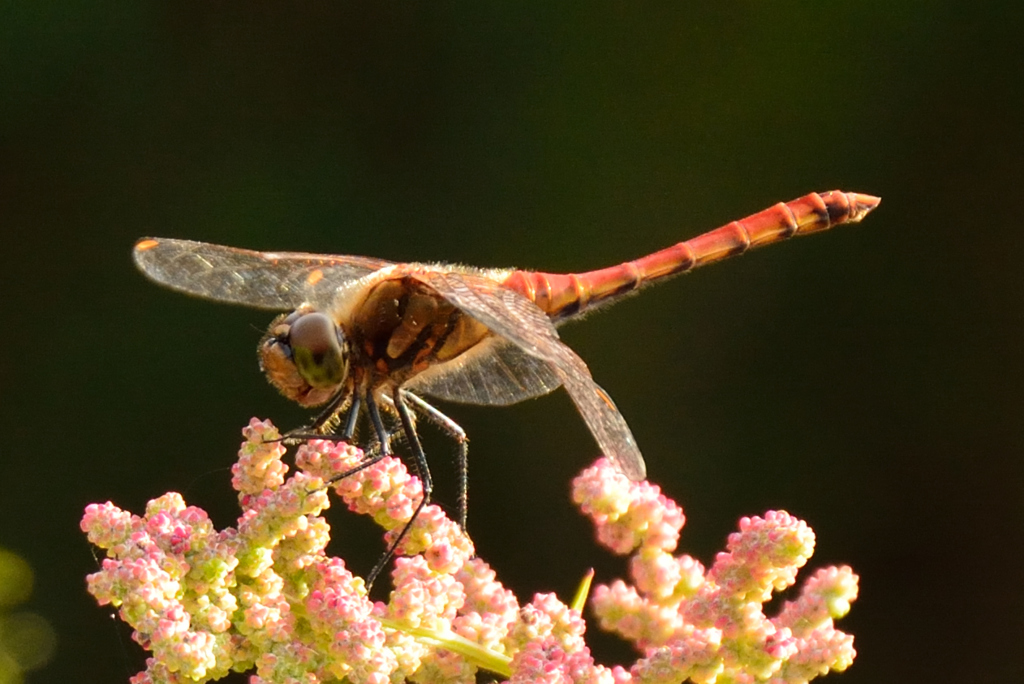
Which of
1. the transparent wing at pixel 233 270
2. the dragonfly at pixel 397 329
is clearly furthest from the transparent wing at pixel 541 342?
the transparent wing at pixel 233 270

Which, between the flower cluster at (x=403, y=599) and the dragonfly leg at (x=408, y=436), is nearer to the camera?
the flower cluster at (x=403, y=599)

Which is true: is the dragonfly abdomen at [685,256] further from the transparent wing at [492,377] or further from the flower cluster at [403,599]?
the flower cluster at [403,599]

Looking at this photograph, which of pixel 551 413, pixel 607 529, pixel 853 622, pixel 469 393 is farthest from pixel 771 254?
pixel 607 529

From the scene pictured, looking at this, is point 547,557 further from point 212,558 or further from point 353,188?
point 212,558

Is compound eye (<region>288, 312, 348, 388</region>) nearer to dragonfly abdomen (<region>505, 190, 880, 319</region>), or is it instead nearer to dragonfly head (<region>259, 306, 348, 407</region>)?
dragonfly head (<region>259, 306, 348, 407</region>)

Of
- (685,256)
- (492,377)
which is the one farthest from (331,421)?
(685,256)

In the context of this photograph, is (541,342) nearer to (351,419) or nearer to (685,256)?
(351,419)
